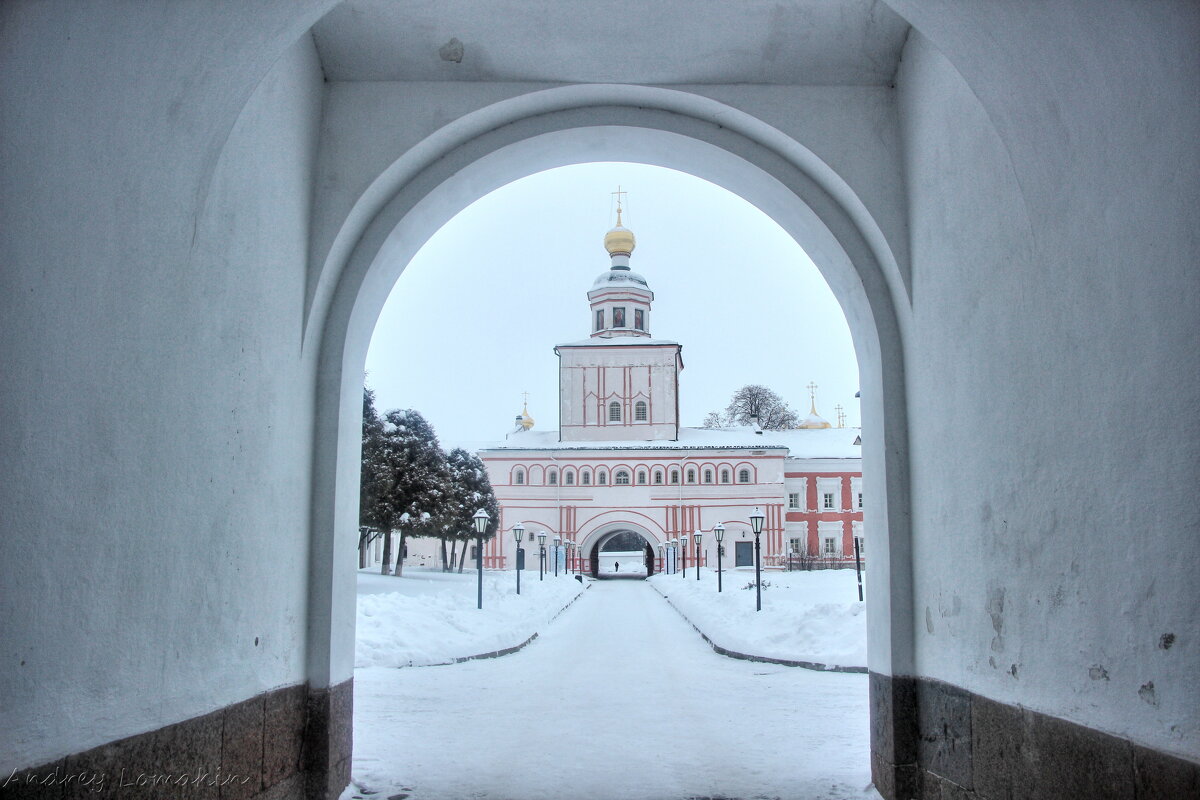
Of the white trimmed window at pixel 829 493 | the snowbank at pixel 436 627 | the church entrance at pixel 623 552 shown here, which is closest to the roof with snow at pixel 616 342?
the white trimmed window at pixel 829 493

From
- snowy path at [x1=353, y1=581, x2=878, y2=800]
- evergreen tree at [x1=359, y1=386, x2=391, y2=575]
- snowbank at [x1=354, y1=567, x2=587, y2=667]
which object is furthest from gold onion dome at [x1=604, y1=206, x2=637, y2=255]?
snowy path at [x1=353, y1=581, x2=878, y2=800]

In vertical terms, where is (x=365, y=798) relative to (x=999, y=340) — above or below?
below

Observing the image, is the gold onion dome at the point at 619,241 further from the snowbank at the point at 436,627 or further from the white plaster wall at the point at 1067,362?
the white plaster wall at the point at 1067,362

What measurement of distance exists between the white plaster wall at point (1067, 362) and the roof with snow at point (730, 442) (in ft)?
168

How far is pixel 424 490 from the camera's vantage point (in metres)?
33.8

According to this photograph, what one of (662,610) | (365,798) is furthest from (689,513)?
(365,798)

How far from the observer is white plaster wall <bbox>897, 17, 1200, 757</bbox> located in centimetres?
299

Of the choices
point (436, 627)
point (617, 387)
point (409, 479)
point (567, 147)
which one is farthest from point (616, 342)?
point (567, 147)

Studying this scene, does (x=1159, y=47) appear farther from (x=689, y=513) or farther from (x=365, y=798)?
(x=689, y=513)

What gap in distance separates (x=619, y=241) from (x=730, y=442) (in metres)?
13.9

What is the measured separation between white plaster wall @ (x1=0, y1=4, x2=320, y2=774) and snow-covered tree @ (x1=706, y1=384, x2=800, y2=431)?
6522 centimetres

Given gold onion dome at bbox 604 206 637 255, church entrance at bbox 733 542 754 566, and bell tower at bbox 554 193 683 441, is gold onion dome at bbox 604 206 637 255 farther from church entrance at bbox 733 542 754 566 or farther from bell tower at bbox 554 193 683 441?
church entrance at bbox 733 542 754 566

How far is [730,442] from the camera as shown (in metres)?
57.5

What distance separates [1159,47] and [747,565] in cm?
5380
